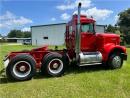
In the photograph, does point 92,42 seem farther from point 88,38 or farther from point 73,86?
point 73,86

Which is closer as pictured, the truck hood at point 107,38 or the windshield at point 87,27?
the windshield at point 87,27

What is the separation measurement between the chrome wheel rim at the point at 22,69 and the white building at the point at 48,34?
156 ft

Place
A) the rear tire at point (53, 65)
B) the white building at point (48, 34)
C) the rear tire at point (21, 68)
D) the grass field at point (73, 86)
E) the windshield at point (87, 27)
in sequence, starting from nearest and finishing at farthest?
the grass field at point (73, 86), the rear tire at point (21, 68), the rear tire at point (53, 65), the windshield at point (87, 27), the white building at point (48, 34)

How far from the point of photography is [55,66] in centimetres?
937

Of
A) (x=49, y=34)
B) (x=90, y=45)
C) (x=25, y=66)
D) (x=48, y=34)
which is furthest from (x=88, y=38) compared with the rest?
(x=48, y=34)

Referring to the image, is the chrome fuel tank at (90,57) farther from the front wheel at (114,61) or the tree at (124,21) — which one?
the tree at (124,21)

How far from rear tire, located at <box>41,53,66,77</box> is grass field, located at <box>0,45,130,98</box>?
0.88 feet

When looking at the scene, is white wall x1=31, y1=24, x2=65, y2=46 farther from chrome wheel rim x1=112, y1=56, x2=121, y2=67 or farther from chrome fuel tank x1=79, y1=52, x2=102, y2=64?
chrome fuel tank x1=79, y1=52, x2=102, y2=64

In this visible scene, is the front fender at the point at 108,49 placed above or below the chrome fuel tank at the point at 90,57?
above

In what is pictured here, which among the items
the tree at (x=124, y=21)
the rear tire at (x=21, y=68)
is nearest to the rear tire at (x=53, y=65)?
the rear tire at (x=21, y=68)

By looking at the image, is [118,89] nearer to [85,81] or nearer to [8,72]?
[85,81]

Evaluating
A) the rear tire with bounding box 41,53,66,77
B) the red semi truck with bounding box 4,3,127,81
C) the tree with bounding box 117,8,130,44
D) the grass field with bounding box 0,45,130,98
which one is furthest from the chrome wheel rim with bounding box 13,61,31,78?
the tree with bounding box 117,8,130,44

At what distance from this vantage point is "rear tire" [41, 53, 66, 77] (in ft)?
30.1

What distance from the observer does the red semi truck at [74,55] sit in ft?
28.8
